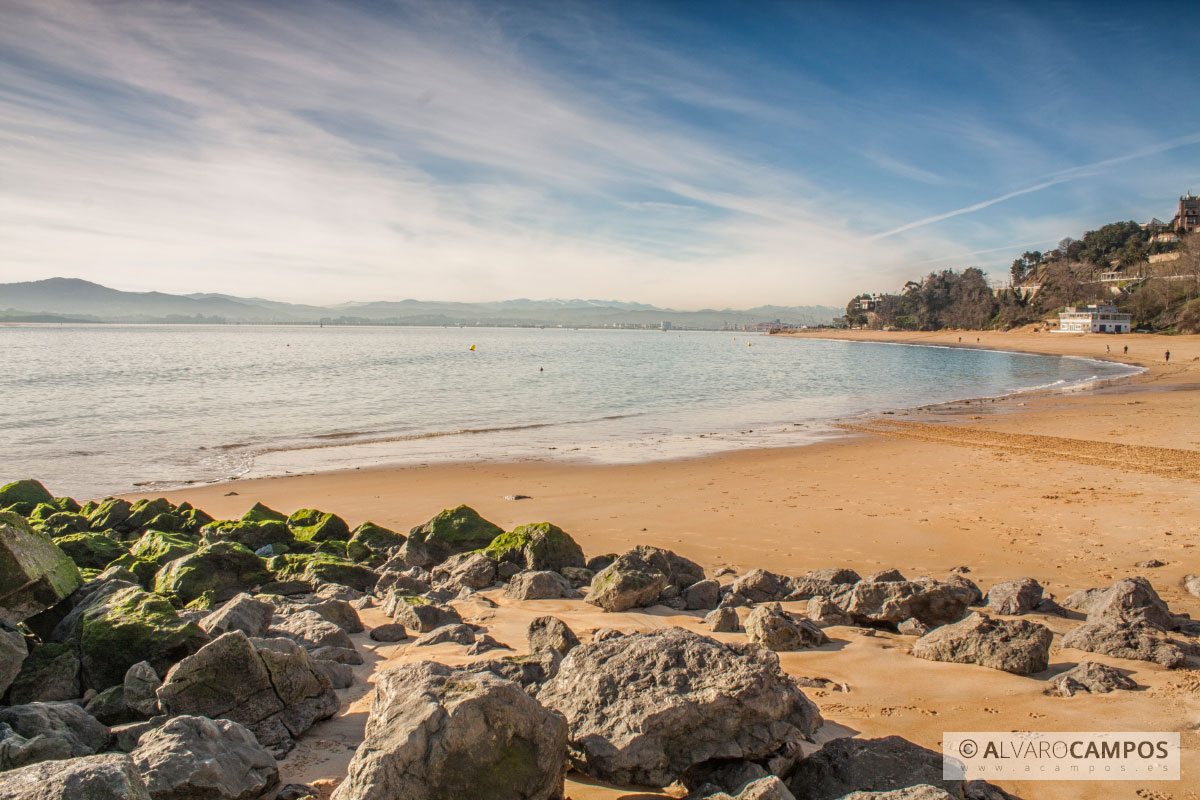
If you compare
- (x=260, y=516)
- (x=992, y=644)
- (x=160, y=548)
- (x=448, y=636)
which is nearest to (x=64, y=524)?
(x=260, y=516)

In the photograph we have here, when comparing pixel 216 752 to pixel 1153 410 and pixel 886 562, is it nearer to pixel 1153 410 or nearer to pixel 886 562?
pixel 886 562

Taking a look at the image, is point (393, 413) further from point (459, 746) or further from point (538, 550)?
point (459, 746)

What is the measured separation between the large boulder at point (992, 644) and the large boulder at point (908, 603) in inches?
31.5

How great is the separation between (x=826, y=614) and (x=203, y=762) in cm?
518

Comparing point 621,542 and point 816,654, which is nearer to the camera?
point 816,654

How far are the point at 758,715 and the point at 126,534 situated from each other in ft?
34.4

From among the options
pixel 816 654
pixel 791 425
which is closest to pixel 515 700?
pixel 816 654

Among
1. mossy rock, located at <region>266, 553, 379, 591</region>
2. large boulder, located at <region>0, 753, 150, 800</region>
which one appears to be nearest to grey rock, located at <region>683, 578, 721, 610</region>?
mossy rock, located at <region>266, 553, 379, 591</region>

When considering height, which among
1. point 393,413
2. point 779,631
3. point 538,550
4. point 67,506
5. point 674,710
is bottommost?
point 393,413

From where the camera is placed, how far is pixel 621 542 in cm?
1089

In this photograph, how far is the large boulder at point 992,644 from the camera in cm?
512

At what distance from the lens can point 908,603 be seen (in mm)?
6496

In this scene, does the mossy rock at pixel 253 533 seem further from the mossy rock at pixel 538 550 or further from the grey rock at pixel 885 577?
the grey rock at pixel 885 577

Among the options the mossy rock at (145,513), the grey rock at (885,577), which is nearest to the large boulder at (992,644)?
the grey rock at (885,577)
